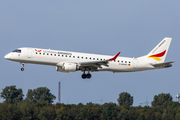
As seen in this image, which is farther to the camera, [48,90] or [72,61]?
[48,90]

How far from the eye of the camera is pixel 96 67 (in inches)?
2576

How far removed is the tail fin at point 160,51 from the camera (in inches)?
2756

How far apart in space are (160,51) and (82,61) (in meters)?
16.8

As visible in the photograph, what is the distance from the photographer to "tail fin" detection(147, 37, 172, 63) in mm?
70000

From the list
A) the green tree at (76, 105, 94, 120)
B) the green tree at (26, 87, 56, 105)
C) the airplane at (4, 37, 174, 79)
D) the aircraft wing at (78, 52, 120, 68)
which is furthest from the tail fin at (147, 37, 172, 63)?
the green tree at (26, 87, 56, 105)

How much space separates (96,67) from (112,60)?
4261mm

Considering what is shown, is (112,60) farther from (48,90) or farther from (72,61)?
(48,90)

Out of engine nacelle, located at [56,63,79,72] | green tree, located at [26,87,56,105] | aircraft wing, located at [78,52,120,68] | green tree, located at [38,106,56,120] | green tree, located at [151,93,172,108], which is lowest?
green tree, located at [38,106,56,120]

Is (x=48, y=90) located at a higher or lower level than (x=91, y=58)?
higher

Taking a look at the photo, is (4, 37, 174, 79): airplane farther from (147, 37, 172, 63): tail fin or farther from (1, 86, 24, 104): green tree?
(1, 86, 24, 104): green tree

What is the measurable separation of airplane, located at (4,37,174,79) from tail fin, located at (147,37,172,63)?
0.56 metres

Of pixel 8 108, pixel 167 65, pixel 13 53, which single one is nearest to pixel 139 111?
pixel 8 108

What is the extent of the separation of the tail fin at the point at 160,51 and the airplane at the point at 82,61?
56 centimetres

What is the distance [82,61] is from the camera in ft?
210
